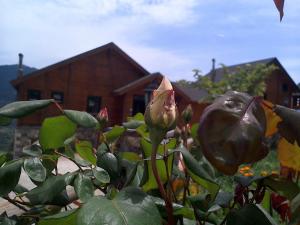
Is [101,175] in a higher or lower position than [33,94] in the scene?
higher

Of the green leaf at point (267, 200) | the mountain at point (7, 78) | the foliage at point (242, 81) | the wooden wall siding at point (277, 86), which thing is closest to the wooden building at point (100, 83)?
the mountain at point (7, 78)

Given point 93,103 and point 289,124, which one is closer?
point 289,124

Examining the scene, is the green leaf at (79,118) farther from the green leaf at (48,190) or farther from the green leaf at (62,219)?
the green leaf at (62,219)

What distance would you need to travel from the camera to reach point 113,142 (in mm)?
965

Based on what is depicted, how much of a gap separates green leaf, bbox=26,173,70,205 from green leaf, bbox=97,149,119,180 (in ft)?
0.30

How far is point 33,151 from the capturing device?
2.85ft

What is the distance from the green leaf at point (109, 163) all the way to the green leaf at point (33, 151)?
0.43 feet

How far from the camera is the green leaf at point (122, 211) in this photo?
1.57 ft

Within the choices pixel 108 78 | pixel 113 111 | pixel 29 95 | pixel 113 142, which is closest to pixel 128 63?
pixel 108 78

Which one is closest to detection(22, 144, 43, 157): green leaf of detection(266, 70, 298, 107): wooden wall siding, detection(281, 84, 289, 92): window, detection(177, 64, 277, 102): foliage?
detection(177, 64, 277, 102): foliage

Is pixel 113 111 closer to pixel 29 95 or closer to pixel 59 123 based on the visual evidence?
pixel 29 95

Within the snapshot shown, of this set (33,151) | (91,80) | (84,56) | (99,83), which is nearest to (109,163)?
(33,151)

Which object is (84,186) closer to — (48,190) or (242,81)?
(48,190)

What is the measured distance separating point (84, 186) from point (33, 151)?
214mm
